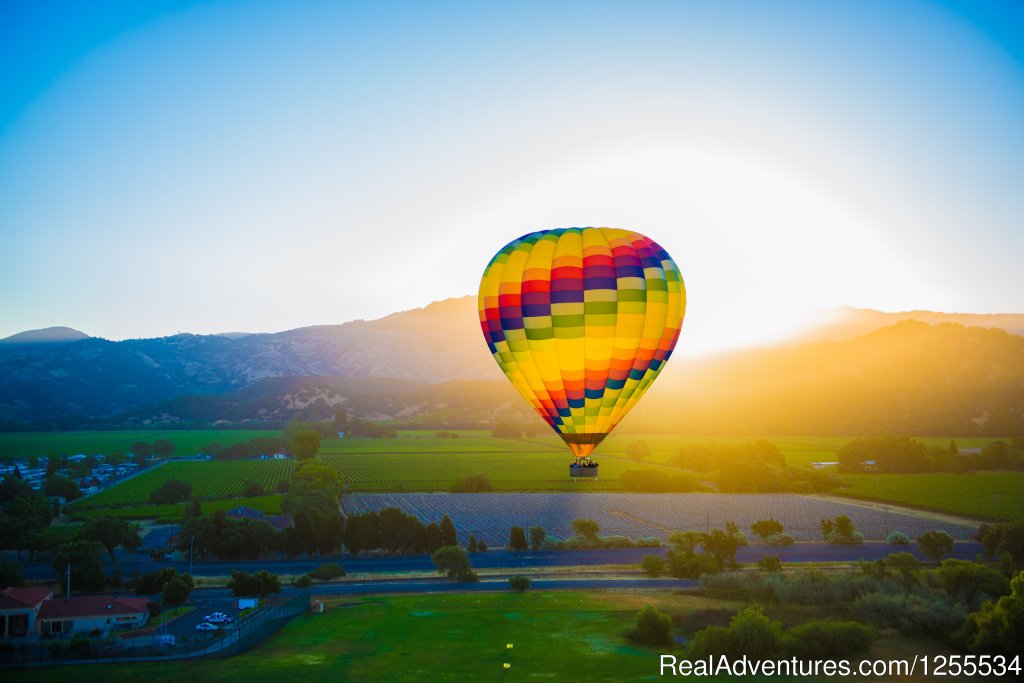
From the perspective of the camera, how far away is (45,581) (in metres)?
43.0

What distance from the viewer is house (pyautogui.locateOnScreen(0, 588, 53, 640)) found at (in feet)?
113

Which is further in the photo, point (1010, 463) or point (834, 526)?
point (1010, 463)

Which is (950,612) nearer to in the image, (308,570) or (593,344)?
(593,344)

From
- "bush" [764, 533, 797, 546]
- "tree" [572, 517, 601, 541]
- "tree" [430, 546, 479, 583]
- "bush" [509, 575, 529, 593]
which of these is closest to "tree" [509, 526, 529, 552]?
"tree" [572, 517, 601, 541]

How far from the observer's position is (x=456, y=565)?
145 ft

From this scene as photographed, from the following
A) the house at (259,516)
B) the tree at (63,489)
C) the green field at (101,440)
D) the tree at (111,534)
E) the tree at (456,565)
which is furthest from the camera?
the green field at (101,440)

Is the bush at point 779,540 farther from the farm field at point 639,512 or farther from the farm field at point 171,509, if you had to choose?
the farm field at point 171,509

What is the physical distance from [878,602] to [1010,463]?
69.3 meters

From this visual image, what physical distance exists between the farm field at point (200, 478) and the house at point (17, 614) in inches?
1404

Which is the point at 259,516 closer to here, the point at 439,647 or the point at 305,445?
the point at 439,647

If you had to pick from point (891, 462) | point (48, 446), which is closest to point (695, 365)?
point (891, 462)

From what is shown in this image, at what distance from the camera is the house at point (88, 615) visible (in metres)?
35.2

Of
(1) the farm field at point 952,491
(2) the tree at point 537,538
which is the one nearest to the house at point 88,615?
(2) the tree at point 537,538

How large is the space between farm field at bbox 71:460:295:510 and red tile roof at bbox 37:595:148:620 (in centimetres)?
3546
